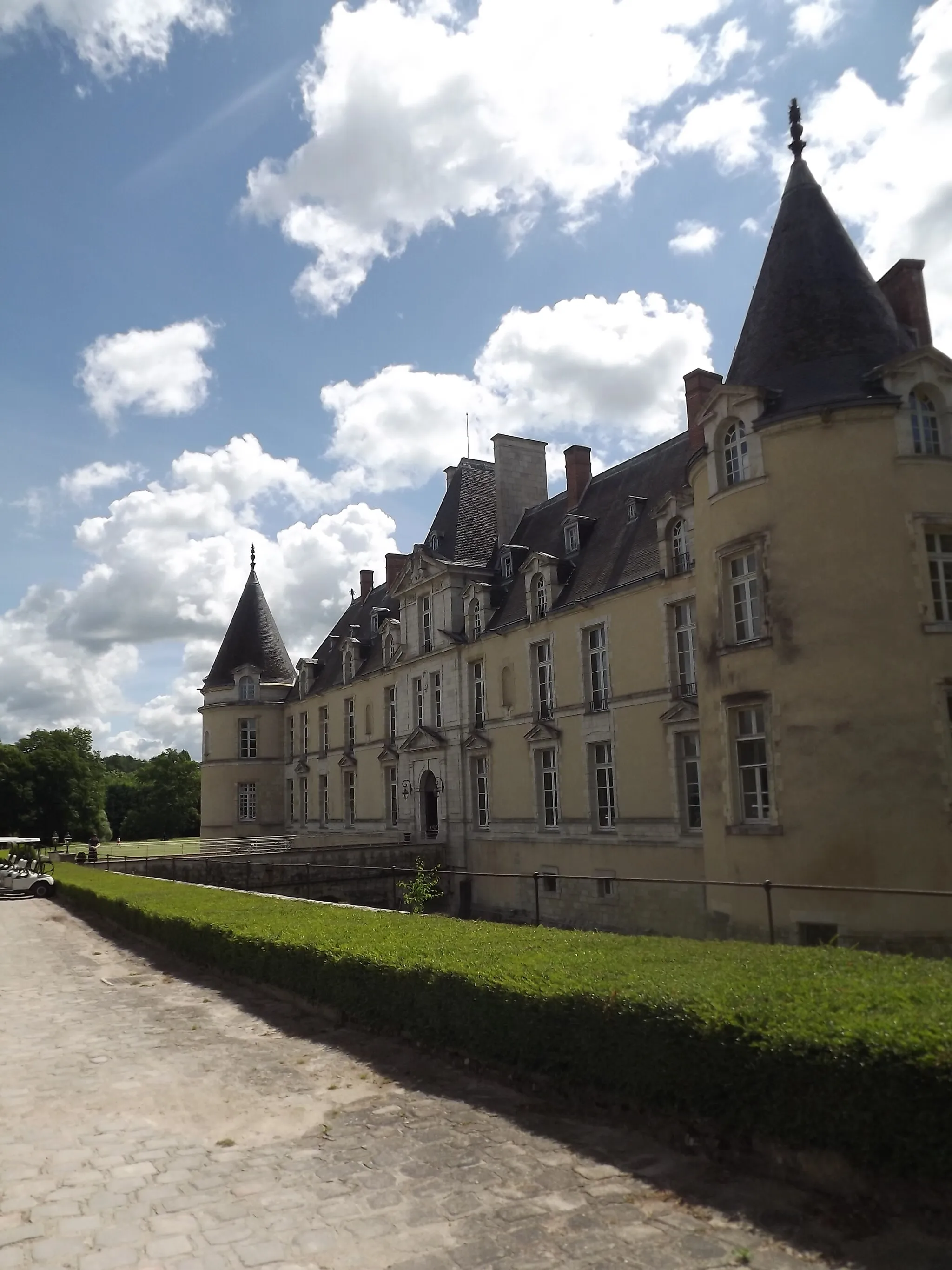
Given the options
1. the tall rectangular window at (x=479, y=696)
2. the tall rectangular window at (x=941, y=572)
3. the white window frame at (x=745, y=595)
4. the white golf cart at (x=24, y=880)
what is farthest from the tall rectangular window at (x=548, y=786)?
the white golf cart at (x=24, y=880)

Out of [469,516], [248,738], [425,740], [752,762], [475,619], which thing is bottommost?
[752,762]

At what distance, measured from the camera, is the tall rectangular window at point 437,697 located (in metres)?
32.0

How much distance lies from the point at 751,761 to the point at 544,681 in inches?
457

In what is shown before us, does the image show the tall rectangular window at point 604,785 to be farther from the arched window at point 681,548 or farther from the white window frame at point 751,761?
the white window frame at point 751,761

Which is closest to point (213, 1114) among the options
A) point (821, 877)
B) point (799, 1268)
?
point (799, 1268)

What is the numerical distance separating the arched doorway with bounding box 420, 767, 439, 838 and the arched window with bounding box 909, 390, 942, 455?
20.9 metres

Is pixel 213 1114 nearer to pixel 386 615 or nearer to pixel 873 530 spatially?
pixel 873 530

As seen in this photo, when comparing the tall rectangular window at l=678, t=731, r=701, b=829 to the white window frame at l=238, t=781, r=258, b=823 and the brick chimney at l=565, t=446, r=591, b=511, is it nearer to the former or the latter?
the brick chimney at l=565, t=446, r=591, b=511

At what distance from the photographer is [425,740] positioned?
32125mm

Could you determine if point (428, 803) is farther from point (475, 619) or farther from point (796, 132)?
point (796, 132)

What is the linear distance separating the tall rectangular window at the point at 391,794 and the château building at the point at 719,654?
111 millimetres

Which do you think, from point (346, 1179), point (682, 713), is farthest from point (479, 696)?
point (346, 1179)

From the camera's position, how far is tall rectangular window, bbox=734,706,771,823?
15219 millimetres

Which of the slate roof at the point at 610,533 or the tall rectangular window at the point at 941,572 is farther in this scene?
the slate roof at the point at 610,533
